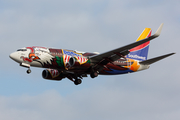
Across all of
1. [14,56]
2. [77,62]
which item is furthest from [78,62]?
[14,56]

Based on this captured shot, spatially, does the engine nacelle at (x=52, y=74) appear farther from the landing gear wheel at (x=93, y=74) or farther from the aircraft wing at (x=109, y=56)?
the aircraft wing at (x=109, y=56)

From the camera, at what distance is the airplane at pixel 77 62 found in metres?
44.1

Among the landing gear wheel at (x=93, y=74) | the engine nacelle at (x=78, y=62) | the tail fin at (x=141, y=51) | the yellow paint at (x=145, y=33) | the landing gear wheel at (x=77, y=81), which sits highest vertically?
the yellow paint at (x=145, y=33)

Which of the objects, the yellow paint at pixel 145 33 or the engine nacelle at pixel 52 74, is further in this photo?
the yellow paint at pixel 145 33

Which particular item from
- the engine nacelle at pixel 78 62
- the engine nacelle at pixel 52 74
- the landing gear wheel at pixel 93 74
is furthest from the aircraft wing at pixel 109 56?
the engine nacelle at pixel 52 74

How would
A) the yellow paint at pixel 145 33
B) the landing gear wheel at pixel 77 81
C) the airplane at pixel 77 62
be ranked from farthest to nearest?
1. the yellow paint at pixel 145 33
2. the landing gear wheel at pixel 77 81
3. the airplane at pixel 77 62

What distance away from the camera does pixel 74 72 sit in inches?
1896

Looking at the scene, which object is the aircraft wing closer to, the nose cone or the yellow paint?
the nose cone

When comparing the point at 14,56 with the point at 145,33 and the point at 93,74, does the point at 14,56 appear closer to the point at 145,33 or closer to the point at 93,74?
the point at 93,74

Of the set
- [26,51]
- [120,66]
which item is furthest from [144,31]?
[26,51]

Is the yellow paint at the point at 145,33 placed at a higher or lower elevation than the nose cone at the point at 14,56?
higher

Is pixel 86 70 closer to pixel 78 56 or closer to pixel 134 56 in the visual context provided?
pixel 78 56

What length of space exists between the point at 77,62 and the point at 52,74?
7.43 metres

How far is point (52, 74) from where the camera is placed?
50.3 meters
